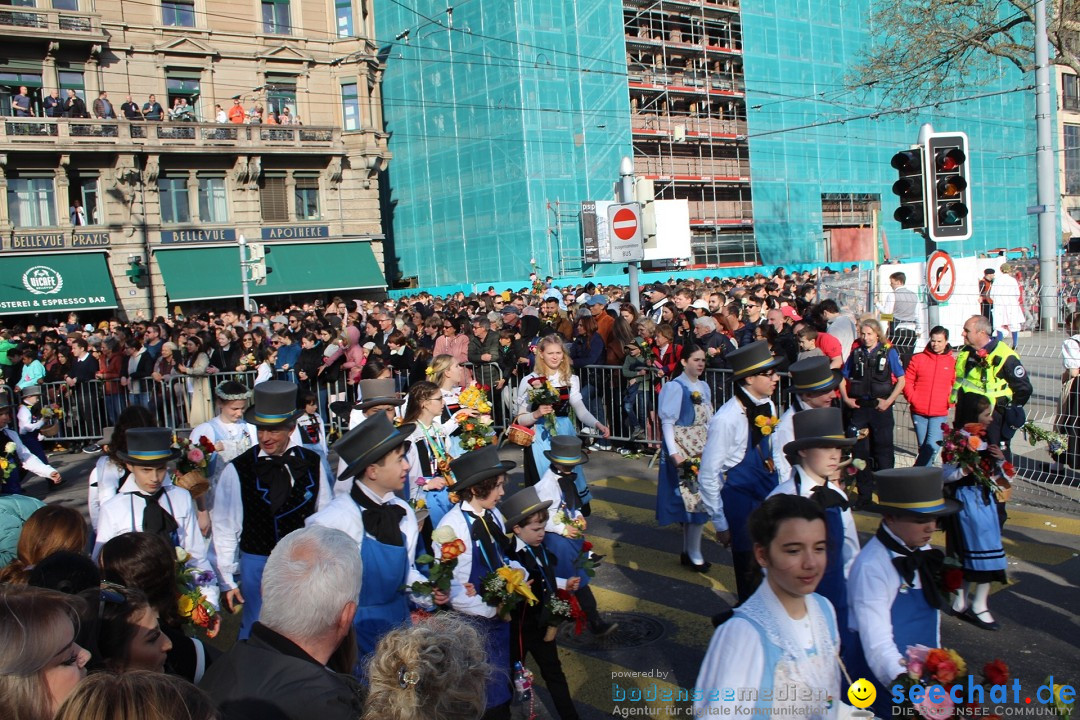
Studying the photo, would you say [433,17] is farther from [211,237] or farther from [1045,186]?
[1045,186]

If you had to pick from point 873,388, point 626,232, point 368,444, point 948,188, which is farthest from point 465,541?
point 626,232

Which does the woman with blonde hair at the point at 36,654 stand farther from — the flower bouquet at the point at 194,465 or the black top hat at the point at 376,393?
the black top hat at the point at 376,393

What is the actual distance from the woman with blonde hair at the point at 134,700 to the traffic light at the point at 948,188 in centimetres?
956

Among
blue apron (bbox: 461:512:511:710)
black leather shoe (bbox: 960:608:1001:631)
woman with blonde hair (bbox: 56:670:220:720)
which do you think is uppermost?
woman with blonde hair (bbox: 56:670:220:720)

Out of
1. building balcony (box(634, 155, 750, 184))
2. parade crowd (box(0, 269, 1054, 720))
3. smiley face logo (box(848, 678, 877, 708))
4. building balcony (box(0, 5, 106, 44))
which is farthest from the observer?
building balcony (box(634, 155, 750, 184))

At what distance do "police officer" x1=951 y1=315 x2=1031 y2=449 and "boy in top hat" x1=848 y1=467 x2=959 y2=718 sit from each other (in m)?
5.37

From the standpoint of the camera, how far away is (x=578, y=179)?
4025 centimetres

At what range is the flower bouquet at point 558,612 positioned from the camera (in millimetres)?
4723

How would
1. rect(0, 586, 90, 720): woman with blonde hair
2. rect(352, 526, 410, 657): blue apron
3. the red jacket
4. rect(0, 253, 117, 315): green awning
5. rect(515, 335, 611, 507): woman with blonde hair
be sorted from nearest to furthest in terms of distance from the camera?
1. rect(0, 586, 90, 720): woman with blonde hair
2. rect(352, 526, 410, 657): blue apron
3. rect(515, 335, 611, 507): woman with blonde hair
4. the red jacket
5. rect(0, 253, 117, 315): green awning

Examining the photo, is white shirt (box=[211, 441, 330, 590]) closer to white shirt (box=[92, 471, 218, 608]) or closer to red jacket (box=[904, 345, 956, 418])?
white shirt (box=[92, 471, 218, 608])

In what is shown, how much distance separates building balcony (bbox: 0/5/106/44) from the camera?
31567 mm

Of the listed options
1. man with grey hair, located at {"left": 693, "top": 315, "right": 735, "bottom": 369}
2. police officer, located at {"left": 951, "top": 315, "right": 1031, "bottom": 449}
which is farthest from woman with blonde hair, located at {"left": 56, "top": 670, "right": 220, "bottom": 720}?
man with grey hair, located at {"left": 693, "top": 315, "right": 735, "bottom": 369}

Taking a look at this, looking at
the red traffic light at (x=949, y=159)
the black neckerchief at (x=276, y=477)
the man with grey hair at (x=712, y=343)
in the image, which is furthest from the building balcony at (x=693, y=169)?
the black neckerchief at (x=276, y=477)

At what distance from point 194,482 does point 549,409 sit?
3.02m
